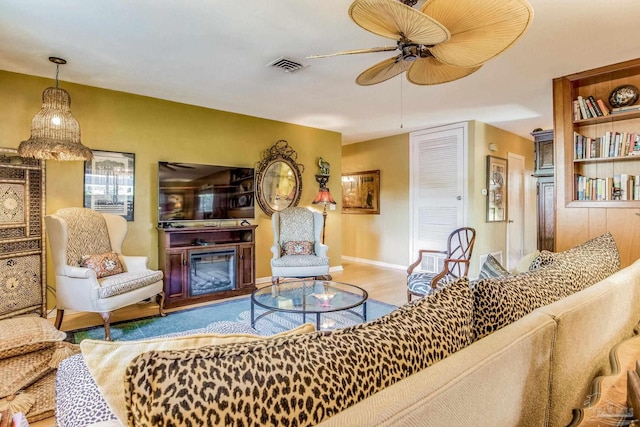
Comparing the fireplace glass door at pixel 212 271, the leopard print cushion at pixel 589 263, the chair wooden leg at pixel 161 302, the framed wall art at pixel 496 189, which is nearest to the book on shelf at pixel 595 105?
the framed wall art at pixel 496 189

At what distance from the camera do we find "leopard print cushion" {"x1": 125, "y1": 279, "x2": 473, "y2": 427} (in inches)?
19.3

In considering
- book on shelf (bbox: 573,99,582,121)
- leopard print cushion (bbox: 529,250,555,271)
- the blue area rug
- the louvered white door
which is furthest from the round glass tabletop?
the louvered white door

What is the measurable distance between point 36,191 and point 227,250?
1.89 m

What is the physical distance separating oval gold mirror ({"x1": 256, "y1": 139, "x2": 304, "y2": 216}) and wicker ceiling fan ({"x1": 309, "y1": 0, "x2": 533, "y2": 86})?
3.09 m

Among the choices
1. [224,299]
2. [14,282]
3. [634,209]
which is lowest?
[224,299]

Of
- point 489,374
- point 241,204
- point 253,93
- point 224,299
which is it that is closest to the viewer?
point 489,374

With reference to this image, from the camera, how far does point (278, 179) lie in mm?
4957

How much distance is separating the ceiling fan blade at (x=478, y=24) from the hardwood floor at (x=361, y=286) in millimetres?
2721

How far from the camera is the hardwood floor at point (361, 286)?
319 centimetres

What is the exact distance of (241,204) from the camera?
177 inches

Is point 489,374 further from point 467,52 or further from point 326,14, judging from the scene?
point 326,14

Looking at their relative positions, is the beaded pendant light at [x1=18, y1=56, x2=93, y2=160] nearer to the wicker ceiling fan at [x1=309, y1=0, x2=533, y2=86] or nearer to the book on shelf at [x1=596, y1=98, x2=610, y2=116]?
the wicker ceiling fan at [x1=309, y1=0, x2=533, y2=86]

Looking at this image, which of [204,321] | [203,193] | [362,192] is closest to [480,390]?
[204,321]

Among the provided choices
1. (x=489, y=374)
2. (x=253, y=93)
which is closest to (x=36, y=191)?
(x=253, y=93)
